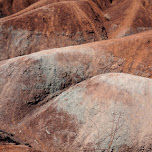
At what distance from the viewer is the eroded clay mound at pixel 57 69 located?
626 inches

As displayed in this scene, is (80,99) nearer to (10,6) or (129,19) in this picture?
(129,19)

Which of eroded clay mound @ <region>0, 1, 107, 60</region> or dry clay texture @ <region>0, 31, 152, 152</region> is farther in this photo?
eroded clay mound @ <region>0, 1, 107, 60</region>

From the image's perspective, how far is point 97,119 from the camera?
A: 1268cm

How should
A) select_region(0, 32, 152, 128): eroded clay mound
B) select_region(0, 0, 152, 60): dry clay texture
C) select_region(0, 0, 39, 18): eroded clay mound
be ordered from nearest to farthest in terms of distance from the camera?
select_region(0, 32, 152, 128): eroded clay mound < select_region(0, 0, 152, 60): dry clay texture < select_region(0, 0, 39, 18): eroded clay mound

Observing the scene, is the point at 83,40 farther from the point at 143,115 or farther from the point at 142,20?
the point at 143,115

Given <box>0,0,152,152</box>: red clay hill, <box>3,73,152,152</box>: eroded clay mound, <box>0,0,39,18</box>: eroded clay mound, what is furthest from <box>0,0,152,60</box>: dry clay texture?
<box>3,73,152,152</box>: eroded clay mound

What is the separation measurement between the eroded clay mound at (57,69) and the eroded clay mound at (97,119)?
1.64 meters

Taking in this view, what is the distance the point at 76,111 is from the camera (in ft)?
44.2

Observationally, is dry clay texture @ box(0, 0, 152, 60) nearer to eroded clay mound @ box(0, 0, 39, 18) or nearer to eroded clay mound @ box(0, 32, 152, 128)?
eroded clay mound @ box(0, 0, 39, 18)

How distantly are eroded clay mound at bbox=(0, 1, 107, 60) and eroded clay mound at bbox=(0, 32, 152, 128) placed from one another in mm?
13156

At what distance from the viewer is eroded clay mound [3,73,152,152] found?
11.8 m

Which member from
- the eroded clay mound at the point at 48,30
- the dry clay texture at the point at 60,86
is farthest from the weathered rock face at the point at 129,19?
the dry clay texture at the point at 60,86

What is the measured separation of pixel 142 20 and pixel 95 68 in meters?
26.8

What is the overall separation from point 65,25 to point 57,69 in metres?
19.4
